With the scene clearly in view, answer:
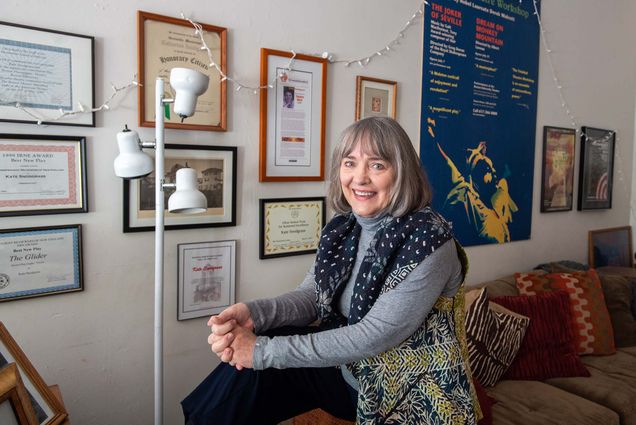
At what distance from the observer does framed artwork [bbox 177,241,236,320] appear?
179 centimetres

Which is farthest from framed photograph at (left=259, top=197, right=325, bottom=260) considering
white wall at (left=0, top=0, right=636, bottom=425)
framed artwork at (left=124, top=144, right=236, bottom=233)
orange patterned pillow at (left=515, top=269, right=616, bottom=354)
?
orange patterned pillow at (left=515, top=269, right=616, bottom=354)

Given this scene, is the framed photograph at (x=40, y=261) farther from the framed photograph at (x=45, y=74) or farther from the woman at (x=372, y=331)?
the woman at (x=372, y=331)

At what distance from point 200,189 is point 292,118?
0.49 metres

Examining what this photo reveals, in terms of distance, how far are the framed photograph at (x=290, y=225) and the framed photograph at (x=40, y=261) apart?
2.26ft

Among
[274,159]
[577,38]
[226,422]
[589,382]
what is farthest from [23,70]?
[577,38]

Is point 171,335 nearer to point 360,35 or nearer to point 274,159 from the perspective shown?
point 274,159

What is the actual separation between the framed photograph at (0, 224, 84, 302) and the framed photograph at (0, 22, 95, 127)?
0.34m

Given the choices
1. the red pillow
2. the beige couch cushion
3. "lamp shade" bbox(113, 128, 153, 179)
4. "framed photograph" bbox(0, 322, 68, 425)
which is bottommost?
the beige couch cushion

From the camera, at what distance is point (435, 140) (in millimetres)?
2463

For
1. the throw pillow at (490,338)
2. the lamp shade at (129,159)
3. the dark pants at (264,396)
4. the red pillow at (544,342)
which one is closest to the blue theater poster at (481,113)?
the red pillow at (544,342)

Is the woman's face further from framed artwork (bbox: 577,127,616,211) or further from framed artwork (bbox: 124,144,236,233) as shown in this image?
framed artwork (bbox: 577,127,616,211)

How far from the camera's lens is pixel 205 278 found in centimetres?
183

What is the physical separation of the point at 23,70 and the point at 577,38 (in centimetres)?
315

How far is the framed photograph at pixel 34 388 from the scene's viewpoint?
112cm
